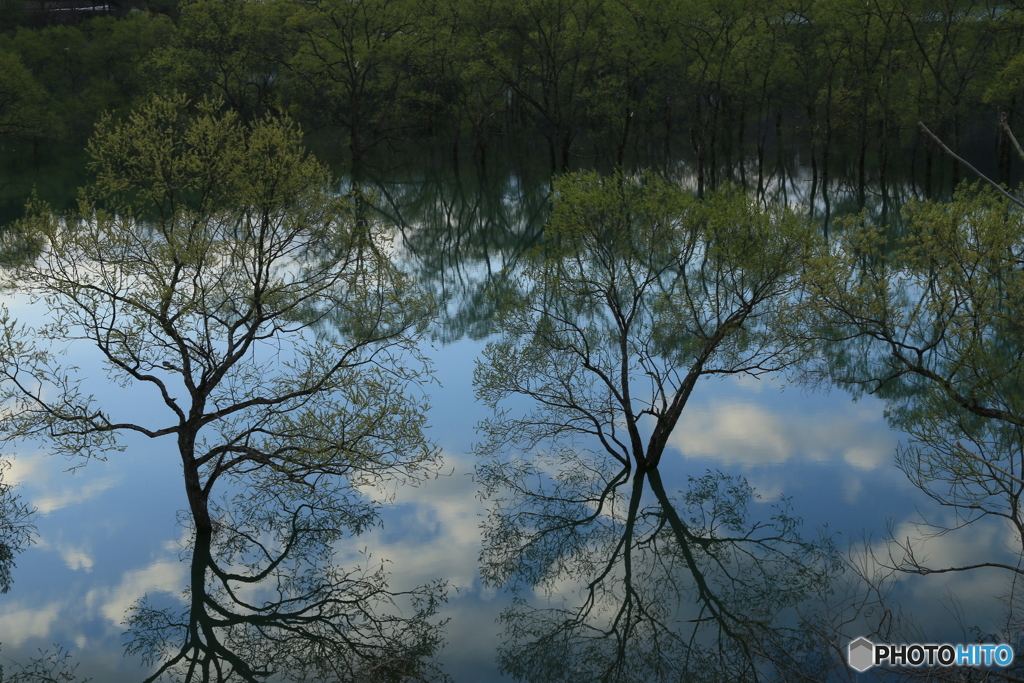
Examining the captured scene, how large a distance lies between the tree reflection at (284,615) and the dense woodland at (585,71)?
4687cm

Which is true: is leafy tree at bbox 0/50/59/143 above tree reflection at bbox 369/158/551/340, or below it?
above

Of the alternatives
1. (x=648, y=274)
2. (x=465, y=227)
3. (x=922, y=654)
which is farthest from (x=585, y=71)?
(x=922, y=654)

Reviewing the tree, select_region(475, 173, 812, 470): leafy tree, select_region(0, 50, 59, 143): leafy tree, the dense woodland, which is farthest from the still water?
select_region(0, 50, 59, 143): leafy tree

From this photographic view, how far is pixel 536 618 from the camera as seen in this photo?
1933 centimetres

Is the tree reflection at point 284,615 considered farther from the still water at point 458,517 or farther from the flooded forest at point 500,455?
the still water at point 458,517

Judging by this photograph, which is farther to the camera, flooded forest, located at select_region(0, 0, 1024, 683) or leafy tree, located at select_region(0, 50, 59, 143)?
leafy tree, located at select_region(0, 50, 59, 143)

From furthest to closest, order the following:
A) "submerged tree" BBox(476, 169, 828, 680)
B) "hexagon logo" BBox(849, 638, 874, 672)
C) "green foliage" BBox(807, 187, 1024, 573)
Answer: "green foliage" BBox(807, 187, 1024, 573)
"submerged tree" BBox(476, 169, 828, 680)
"hexagon logo" BBox(849, 638, 874, 672)

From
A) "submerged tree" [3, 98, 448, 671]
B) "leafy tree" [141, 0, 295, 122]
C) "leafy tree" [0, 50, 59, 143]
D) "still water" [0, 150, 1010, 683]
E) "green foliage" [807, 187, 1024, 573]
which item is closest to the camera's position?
"still water" [0, 150, 1010, 683]

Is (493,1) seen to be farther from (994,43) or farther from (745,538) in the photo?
(745,538)

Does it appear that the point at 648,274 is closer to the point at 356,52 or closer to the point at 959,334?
the point at 959,334

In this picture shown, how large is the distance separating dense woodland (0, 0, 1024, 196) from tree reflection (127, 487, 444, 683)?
46.9 meters

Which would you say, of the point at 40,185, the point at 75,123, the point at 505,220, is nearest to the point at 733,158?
the point at 505,220

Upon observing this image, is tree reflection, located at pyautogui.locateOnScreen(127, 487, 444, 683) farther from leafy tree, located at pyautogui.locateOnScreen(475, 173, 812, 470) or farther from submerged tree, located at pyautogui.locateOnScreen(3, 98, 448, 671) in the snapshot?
leafy tree, located at pyautogui.locateOnScreen(475, 173, 812, 470)

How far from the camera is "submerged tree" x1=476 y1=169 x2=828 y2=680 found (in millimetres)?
18547
